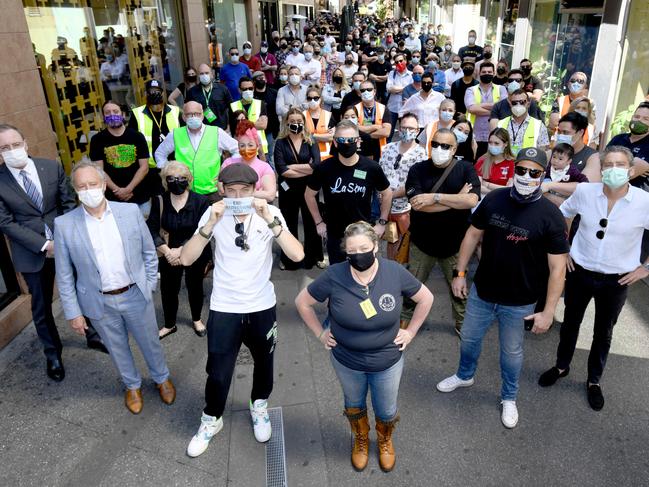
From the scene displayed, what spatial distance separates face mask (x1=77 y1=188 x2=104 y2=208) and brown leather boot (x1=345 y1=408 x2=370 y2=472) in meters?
2.37

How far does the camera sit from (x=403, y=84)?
11.3 m

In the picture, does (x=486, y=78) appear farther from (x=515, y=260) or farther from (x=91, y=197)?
(x=91, y=197)

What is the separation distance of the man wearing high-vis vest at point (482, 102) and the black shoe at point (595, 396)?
4908mm

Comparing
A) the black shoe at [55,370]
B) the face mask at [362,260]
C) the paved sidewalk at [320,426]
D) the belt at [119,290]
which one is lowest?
the paved sidewalk at [320,426]

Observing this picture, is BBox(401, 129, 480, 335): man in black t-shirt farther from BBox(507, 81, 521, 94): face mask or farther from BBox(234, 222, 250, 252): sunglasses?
BBox(507, 81, 521, 94): face mask

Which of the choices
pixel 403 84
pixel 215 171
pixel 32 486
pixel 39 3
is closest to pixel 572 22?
pixel 403 84

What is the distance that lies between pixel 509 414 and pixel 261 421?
201 centimetres

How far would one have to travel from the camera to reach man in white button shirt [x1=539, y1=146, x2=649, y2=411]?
12.8 ft

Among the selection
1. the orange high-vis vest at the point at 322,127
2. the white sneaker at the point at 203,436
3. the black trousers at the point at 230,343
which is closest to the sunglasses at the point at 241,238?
the black trousers at the point at 230,343

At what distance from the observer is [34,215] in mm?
4652

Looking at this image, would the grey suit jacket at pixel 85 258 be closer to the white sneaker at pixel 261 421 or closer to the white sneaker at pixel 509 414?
the white sneaker at pixel 261 421

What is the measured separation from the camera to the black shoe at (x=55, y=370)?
15.7 ft

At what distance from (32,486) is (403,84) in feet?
32.8

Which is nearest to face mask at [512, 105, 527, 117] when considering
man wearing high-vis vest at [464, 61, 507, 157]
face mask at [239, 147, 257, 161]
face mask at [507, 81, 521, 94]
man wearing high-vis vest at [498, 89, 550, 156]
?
man wearing high-vis vest at [498, 89, 550, 156]
